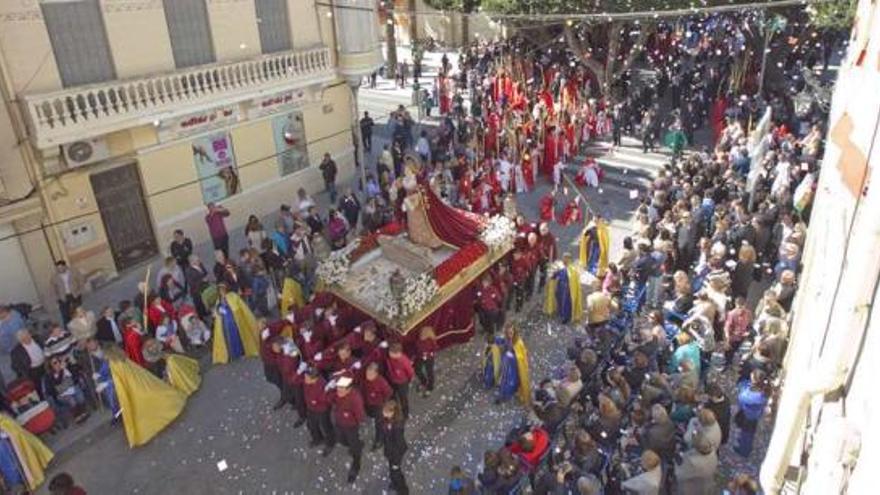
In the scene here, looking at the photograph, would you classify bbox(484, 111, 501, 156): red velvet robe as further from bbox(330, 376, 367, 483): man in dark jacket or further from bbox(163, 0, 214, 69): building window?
bbox(330, 376, 367, 483): man in dark jacket

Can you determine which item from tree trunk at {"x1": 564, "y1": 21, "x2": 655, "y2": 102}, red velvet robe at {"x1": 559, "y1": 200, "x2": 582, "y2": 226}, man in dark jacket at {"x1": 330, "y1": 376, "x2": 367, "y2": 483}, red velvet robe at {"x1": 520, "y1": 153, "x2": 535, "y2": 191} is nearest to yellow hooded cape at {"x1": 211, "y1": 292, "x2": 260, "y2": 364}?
man in dark jacket at {"x1": 330, "y1": 376, "x2": 367, "y2": 483}

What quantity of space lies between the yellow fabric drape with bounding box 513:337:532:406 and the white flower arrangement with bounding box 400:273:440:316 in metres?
1.70

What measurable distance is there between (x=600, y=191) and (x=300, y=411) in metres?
11.7

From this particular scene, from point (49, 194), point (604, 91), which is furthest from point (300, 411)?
point (604, 91)

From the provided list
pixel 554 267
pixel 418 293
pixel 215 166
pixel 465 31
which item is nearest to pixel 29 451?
pixel 418 293

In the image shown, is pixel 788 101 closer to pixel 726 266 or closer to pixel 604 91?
pixel 604 91

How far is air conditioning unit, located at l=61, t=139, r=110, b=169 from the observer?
13310 millimetres

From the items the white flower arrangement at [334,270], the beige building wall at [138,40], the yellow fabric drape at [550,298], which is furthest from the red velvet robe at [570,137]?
the beige building wall at [138,40]

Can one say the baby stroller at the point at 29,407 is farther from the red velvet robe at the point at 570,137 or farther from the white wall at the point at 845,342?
the red velvet robe at the point at 570,137

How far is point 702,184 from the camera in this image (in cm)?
1531

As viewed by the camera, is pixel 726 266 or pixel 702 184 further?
pixel 702 184

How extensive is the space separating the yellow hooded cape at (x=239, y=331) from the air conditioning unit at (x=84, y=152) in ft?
15.6

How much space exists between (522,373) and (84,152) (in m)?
9.86

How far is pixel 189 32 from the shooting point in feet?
50.2
